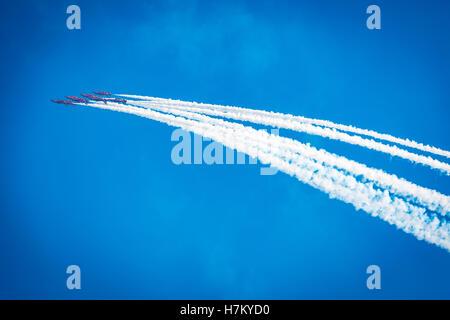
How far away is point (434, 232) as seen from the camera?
18.4 feet

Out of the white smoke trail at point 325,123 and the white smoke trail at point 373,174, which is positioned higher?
the white smoke trail at point 325,123

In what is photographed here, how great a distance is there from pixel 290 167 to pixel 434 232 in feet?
9.58

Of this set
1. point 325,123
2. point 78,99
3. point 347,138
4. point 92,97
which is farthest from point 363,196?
point 78,99

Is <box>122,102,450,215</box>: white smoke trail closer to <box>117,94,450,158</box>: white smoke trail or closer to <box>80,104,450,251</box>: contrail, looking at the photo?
<box>80,104,450,251</box>: contrail

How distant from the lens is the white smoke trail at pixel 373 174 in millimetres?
5809

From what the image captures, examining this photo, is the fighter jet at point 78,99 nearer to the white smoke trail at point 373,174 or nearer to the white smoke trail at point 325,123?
the white smoke trail at point 325,123

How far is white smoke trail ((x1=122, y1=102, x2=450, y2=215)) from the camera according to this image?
5.81 m

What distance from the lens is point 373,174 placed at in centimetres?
620

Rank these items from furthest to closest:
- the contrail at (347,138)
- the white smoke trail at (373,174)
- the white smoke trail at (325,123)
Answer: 1. the white smoke trail at (325,123)
2. the contrail at (347,138)
3. the white smoke trail at (373,174)

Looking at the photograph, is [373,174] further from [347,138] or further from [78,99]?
[78,99]

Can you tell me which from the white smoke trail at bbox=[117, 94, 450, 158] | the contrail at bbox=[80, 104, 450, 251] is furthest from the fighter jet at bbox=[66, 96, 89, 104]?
the contrail at bbox=[80, 104, 450, 251]

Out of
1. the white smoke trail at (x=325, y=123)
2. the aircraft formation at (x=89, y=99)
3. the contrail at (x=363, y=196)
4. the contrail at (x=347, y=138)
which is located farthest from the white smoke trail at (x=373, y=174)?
the aircraft formation at (x=89, y=99)
